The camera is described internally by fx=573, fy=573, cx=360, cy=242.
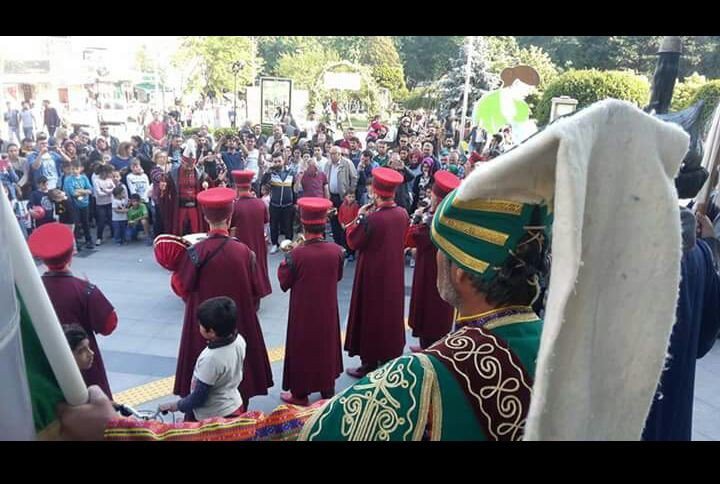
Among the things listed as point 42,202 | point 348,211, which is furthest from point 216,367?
point 42,202

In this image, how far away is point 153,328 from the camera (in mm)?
6195

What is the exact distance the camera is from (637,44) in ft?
89.5

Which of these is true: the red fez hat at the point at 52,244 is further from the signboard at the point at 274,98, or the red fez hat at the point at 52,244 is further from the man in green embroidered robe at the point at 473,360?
the signboard at the point at 274,98

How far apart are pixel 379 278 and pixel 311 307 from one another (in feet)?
3.03

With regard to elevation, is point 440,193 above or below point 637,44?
below

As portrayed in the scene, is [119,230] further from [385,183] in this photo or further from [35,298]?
[35,298]

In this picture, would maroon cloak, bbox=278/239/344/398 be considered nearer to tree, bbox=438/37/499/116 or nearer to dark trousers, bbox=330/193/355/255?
dark trousers, bbox=330/193/355/255

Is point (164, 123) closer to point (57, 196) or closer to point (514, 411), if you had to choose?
point (57, 196)

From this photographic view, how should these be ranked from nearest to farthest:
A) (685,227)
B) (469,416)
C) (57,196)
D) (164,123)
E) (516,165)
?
(516,165), (469,416), (685,227), (57,196), (164,123)

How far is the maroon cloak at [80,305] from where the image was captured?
3.54 m

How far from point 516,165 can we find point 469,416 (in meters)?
0.69

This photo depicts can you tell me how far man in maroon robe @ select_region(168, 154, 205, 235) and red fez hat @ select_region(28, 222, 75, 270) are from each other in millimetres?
5356

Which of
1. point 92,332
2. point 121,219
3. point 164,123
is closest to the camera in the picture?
point 92,332

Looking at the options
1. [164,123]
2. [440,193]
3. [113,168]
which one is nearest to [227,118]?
[164,123]
